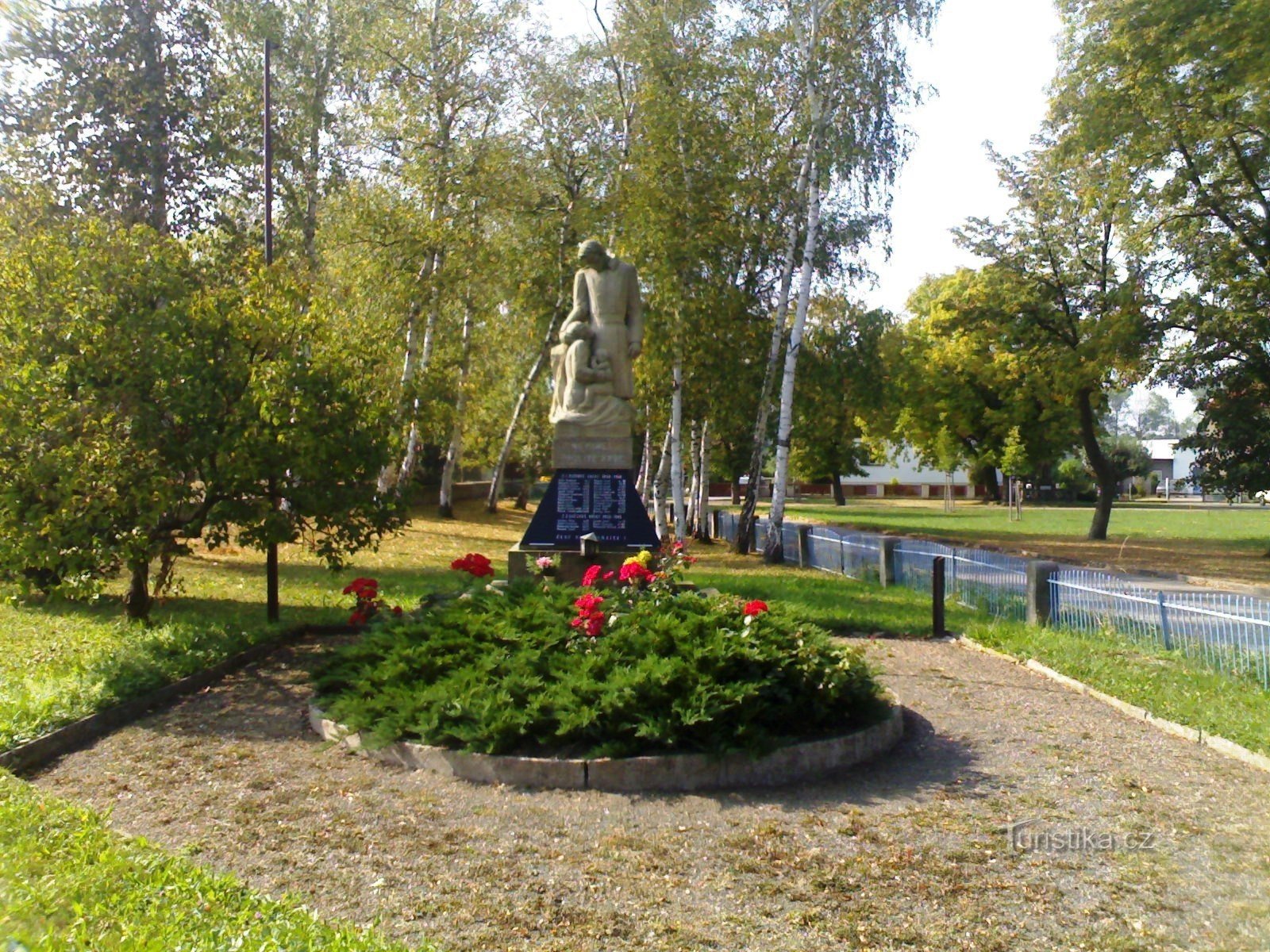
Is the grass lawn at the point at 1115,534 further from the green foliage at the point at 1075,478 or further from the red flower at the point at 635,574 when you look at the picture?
the red flower at the point at 635,574

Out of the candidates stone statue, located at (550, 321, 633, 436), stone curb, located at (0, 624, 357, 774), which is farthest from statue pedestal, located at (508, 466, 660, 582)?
stone curb, located at (0, 624, 357, 774)

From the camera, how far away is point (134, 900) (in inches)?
156

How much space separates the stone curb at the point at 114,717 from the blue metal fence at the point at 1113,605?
7901 mm

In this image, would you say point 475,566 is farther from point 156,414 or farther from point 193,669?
point 156,414

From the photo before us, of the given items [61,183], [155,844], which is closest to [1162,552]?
[61,183]

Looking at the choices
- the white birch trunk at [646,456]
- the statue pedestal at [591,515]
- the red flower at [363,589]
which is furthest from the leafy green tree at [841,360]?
the red flower at [363,589]

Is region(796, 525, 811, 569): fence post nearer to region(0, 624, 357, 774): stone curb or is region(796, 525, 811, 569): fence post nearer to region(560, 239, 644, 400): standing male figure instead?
region(560, 239, 644, 400): standing male figure

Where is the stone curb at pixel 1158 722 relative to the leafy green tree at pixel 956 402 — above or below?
below

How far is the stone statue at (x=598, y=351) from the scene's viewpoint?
1320 centimetres

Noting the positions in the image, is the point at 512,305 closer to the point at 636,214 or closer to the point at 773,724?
the point at 636,214

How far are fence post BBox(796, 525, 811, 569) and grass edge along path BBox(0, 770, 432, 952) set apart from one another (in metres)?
16.9

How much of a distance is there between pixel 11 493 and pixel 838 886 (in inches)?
276

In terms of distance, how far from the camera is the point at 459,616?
8.55 meters

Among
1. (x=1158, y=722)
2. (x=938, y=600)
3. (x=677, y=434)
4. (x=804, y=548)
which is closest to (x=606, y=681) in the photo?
(x=1158, y=722)
